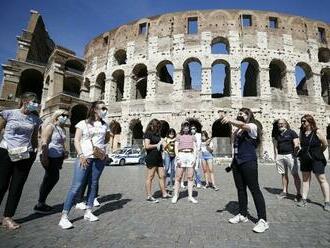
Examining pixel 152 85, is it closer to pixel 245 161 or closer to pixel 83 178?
pixel 83 178

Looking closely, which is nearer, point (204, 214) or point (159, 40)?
point (204, 214)

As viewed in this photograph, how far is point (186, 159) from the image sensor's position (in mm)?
5203

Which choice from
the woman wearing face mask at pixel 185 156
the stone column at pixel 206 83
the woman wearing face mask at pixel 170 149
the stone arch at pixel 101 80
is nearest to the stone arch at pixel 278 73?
the stone column at pixel 206 83

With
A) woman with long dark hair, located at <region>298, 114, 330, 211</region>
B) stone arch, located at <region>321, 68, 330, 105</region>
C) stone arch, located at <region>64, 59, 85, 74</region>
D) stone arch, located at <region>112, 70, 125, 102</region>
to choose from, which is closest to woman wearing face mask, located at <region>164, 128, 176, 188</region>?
woman with long dark hair, located at <region>298, 114, 330, 211</region>

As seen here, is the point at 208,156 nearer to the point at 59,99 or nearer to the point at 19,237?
the point at 19,237

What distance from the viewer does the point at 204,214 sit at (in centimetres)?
409

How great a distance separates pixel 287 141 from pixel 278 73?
19657 millimetres

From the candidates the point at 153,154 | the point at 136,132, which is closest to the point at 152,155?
the point at 153,154

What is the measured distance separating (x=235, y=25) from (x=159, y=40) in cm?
684

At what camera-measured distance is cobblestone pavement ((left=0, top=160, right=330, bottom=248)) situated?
9.32 ft

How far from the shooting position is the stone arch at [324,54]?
22.2m

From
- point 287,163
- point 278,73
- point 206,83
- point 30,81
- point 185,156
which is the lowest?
point 287,163

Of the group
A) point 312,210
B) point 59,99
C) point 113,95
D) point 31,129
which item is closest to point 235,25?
point 113,95

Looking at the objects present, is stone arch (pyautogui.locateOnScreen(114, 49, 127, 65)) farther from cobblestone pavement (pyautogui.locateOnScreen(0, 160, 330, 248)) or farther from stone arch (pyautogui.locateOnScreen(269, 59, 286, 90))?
cobblestone pavement (pyautogui.locateOnScreen(0, 160, 330, 248))
